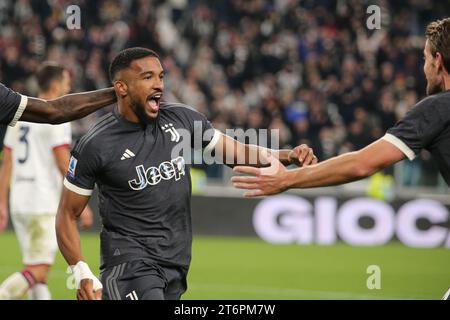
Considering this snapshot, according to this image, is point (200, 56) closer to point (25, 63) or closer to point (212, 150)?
point (25, 63)

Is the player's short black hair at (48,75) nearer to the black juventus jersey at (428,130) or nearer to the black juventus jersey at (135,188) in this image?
the black juventus jersey at (135,188)

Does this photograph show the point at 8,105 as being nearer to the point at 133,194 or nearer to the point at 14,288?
the point at 133,194

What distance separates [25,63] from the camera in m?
19.5

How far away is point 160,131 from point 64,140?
8.52 ft

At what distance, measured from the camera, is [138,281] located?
Result: 17.6ft

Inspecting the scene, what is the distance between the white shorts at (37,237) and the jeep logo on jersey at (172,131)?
278 cm

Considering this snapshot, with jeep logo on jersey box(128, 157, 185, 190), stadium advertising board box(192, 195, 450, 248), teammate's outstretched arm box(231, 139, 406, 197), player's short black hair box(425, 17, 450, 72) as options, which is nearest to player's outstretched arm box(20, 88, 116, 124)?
jeep logo on jersey box(128, 157, 185, 190)

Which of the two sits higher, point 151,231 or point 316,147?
point 316,147

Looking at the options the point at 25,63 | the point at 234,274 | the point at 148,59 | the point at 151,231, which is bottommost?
the point at 234,274

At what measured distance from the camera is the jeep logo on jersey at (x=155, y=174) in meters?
5.52

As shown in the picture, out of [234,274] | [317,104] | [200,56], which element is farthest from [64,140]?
[200,56]

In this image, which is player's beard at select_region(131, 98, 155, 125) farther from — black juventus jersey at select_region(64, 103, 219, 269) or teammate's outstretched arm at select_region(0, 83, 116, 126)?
A: teammate's outstretched arm at select_region(0, 83, 116, 126)

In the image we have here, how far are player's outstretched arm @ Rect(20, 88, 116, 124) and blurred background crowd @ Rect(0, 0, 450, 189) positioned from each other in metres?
10.2

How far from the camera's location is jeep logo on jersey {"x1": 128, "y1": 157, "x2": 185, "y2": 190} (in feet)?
18.1
